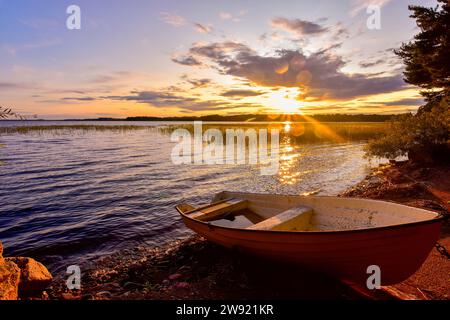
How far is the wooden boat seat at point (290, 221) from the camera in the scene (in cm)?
689

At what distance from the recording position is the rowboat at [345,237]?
17.4 feet

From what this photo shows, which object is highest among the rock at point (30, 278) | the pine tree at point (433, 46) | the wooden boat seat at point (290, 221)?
the pine tree at point (433, 46)

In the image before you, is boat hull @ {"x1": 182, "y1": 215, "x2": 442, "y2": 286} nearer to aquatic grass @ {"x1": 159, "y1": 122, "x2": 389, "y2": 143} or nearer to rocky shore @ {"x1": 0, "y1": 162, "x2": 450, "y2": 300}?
rocky shore @ {"x1": 0, "y1": 162, "x2": 450, "y2": 300}

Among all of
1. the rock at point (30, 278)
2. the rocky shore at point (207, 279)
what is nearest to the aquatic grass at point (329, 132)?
the rocky shore at point (207, 279)

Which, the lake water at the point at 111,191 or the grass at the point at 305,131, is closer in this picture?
the lake water at the point at 111,191

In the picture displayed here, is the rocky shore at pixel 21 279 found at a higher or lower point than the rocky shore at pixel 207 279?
higher

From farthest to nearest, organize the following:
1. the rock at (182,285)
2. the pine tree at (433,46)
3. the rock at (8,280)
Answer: the pine tree at (433,46)
the rock at (182,285)
the rock at (8,280)

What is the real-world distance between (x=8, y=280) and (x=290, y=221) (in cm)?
595

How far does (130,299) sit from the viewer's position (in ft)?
19.4

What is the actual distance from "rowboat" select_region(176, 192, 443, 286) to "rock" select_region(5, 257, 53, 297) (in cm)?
365

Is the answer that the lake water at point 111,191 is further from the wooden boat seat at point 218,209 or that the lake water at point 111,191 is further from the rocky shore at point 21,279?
the rocky shore at point 21,279

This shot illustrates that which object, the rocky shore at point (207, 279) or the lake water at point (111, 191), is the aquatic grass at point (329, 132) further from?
the rocky shore at point (207, 279)

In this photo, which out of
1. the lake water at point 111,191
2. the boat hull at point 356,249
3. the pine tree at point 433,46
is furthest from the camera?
the pine tree at point 433,46
